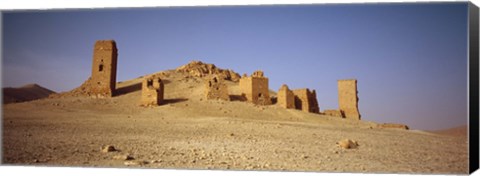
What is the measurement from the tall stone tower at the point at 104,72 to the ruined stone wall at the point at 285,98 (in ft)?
22.4

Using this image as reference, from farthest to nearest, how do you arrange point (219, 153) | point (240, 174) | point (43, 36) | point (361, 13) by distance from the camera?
point (43, 36), point (361, 13), point (219, 153), point (240, 174)

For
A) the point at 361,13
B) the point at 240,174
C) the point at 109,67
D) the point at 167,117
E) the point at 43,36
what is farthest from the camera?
the point at 109,67

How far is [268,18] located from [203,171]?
12.7 ft

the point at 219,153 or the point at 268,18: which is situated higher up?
the point at 268,18

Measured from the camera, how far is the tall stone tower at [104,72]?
18.0 meters

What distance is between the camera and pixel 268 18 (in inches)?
390

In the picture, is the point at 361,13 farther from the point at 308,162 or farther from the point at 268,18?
the point at 308,162

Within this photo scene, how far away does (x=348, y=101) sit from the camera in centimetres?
1592

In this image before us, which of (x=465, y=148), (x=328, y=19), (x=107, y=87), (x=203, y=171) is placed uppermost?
(x=328, y=19)

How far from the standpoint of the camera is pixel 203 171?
7.89 m

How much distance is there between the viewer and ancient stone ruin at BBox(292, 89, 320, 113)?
1762cm

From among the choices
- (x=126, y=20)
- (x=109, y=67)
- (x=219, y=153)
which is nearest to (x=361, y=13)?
(x=219, y=153)

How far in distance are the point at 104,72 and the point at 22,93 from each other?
22.6 ft

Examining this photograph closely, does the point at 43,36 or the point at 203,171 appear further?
the point at 43,36
